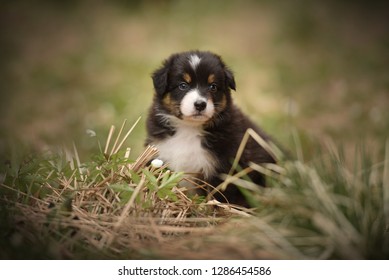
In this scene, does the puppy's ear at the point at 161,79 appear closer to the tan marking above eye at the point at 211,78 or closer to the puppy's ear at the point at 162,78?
the puppy's ear at the point at 162,78

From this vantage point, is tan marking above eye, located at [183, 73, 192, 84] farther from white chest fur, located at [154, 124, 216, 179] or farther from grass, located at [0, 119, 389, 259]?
grass, located at [0, 119, 389, 259]

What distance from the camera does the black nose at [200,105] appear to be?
3.80 meters

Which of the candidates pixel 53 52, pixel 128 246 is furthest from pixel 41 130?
pixel 128 246

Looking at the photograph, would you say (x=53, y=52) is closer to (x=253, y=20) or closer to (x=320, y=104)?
(x=253, y=20)

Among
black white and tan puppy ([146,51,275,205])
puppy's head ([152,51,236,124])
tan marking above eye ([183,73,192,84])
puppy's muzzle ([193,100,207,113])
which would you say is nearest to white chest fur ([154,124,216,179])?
black white and tan puppy ([146,51,275,205])

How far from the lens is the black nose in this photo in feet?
12.5

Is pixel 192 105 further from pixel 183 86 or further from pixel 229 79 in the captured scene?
pixel 229 79

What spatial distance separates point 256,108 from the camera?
7875 mm

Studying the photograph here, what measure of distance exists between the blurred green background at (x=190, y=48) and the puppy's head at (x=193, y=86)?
2.25m

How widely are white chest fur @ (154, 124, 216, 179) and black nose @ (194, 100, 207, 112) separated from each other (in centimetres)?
31

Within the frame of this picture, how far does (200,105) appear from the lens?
3809 mm

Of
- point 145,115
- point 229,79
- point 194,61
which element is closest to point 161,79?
point 194,61

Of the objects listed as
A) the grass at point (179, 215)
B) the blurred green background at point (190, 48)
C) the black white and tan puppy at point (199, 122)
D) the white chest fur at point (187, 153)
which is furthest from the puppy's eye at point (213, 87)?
the blurred green background at point (190, 48)

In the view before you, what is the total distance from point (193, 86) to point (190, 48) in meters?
6.27
